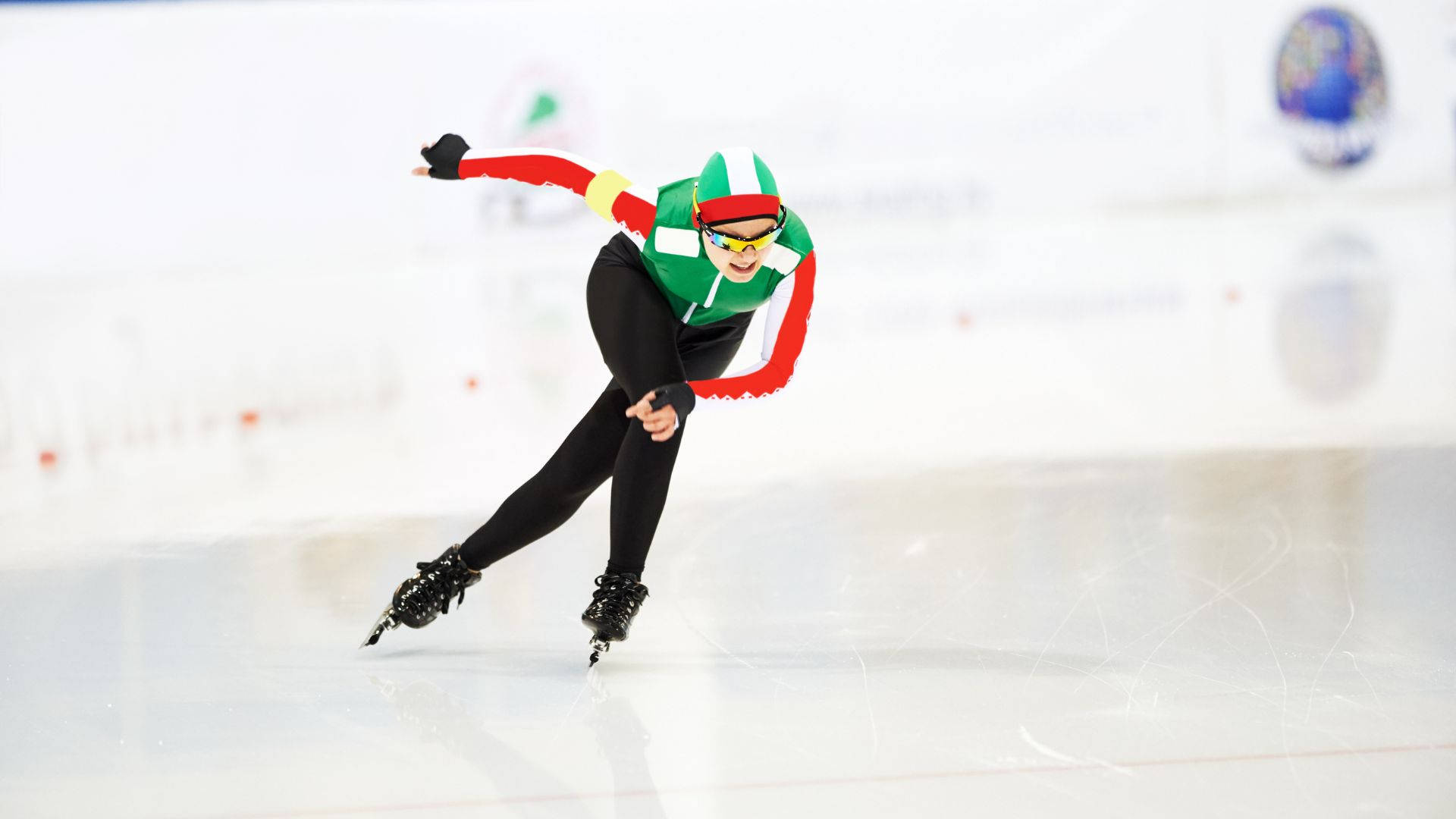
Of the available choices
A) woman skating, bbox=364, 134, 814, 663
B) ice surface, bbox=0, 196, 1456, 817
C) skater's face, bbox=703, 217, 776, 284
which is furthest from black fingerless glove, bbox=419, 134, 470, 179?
ice surface, bbox=0, 196, 1456, 817

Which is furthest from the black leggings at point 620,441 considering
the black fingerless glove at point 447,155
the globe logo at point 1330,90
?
the globe logo at point 1330,90

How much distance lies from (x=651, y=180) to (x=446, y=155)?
8.35 meters

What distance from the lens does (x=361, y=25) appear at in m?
10.6

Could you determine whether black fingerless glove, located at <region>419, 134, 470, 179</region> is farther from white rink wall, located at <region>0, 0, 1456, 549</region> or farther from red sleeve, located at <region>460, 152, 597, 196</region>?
white rink wall, located at <region>0, 0, 1456, 549</region>

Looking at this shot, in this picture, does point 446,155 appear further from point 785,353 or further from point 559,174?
point 785,353

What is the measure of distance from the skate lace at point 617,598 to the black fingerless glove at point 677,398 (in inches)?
12.7

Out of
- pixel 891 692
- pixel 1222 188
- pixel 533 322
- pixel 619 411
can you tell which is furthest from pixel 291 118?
pixel 891 692

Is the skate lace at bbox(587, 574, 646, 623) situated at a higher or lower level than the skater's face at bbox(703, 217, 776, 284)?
lower

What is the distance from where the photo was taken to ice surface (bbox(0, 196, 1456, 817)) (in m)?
1.85

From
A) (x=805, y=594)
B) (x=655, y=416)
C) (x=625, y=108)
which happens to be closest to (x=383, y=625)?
(x=655, y=416)

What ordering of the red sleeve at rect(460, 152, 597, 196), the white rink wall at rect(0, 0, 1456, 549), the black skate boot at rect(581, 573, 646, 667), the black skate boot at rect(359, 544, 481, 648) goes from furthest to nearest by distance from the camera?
the white rink wall at rect(0, 0, 1456, 549) < the red sleeve at rect(460, 152, 597, 196) < the black skate boot at rect(359, 544, 481, 648) < the black skate boot at rect(581, 573, 646, 667)

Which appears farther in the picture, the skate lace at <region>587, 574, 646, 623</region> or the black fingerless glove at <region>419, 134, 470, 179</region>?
the black fingerless glove at <region>419, 134, 470, 179</region>

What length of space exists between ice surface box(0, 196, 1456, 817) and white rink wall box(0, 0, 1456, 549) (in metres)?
0.17

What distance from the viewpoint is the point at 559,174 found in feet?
8.56
